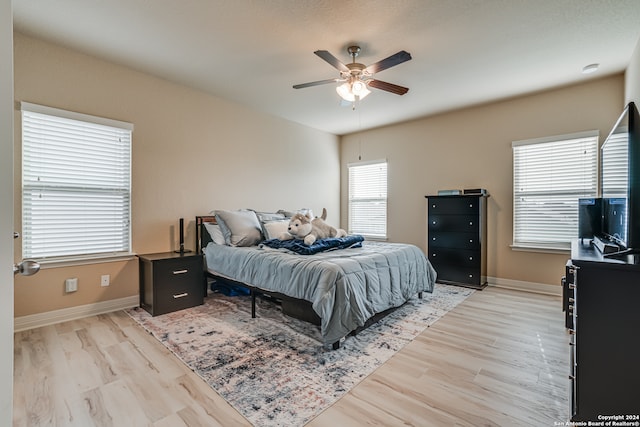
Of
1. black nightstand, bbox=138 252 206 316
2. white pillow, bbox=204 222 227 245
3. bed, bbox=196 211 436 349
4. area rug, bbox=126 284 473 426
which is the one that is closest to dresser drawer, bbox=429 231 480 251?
bed, bbox=196 211 436 349

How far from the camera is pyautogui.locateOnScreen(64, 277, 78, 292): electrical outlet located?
292 centimetres

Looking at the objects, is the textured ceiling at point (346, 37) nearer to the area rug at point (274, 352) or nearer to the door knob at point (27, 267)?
the door knob at point (27, 267)

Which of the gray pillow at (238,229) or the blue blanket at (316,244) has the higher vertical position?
the gray pillow at (238,229)

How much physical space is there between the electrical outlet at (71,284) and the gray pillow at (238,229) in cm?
150

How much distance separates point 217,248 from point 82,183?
1.49 meters

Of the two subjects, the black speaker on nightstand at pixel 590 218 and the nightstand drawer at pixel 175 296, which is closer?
the black speaker on nightstand at pixel 590 218

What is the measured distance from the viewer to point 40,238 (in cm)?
280

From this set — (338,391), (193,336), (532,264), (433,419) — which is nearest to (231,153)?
(193,336)

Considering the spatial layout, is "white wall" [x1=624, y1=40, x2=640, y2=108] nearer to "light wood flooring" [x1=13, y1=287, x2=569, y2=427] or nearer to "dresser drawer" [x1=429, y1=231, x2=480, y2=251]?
"dresser drawer" [x1=429, y1=231, x2=480, y2=251]

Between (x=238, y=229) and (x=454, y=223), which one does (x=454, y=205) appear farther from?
(x=238, y=229)

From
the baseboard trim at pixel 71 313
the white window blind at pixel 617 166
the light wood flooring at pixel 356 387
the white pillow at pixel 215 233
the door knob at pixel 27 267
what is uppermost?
the white window blind at pixel 617 166

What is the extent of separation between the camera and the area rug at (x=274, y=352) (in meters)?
1.75

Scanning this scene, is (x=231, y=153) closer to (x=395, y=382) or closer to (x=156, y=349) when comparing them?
(x=156, y=349)

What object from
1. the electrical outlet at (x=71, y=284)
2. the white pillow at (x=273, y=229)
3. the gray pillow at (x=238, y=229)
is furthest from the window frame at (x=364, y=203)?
the electrical outlet at (x=71, y=284)
